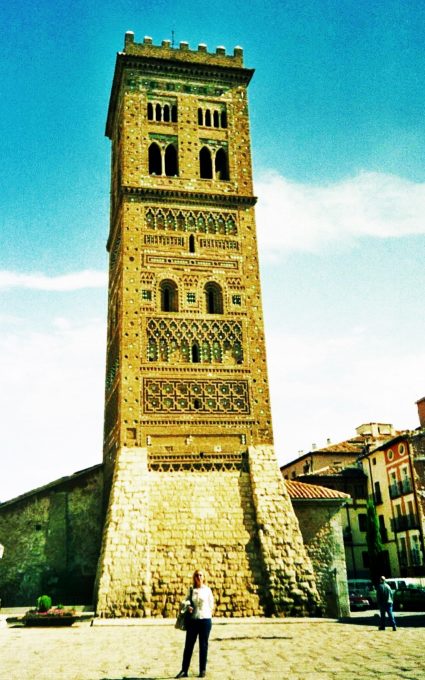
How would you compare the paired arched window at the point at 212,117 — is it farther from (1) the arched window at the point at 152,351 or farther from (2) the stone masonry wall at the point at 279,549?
(2) the stone masonry wall at the point at 279,549

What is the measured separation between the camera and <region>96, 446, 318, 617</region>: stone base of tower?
1722cm

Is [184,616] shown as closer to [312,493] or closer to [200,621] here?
[200,621]

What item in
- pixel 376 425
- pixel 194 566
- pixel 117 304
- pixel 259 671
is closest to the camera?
pixel 259 671

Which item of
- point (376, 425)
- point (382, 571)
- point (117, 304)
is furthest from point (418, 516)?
point (117, 304)

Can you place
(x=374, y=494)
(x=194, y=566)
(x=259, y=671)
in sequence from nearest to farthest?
(x=259, y=671), (x=194, y=566), (x=374, y=494)

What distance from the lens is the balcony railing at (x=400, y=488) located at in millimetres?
35028

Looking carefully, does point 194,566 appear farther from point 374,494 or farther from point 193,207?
point 374,494

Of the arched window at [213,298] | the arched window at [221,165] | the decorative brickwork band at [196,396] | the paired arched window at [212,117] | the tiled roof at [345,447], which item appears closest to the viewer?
the decorative brickwork band at [196,396]

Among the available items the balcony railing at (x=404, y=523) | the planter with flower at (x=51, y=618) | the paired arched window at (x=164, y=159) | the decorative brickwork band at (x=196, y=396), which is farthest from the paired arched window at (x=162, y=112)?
the balcony railing at (x=404, y=523)

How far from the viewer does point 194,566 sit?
1791 centimetres

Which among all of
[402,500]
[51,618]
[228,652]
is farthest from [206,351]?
[402,500]

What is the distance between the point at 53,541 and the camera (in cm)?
2116

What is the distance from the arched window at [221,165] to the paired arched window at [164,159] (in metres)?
1.81

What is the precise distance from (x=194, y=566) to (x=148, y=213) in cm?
1325
